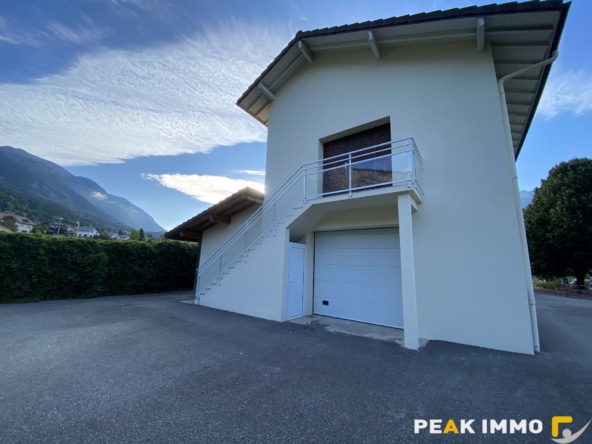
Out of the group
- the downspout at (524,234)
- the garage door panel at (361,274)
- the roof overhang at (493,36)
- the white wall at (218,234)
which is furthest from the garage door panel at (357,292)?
the roof overhang at (493,36)

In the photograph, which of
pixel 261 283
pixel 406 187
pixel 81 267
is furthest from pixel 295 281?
pixel 81 267

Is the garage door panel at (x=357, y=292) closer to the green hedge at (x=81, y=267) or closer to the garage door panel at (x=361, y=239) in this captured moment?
the garage door panel at (x=361, y=239)

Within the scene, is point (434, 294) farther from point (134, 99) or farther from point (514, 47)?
point (134, 99)

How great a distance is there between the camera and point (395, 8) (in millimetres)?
7078

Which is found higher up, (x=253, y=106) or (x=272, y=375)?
(x=253, y=106)

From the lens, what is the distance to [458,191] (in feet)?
18.4

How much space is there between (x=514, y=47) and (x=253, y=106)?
29.6 ft

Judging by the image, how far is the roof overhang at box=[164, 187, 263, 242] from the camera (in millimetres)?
9188

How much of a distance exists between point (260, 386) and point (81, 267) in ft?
36.1

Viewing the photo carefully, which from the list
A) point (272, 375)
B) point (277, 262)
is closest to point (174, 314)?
point (277, 262)

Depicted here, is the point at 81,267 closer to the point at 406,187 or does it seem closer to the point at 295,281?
the point at 295,281

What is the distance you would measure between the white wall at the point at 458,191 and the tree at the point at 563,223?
57.6 ft

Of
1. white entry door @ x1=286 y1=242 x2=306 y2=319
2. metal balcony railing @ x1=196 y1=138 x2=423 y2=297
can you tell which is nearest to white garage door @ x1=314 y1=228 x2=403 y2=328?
white entry door @ x1=286 y1=242 x2=306 y2=319

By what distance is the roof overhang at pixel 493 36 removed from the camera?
523cm
